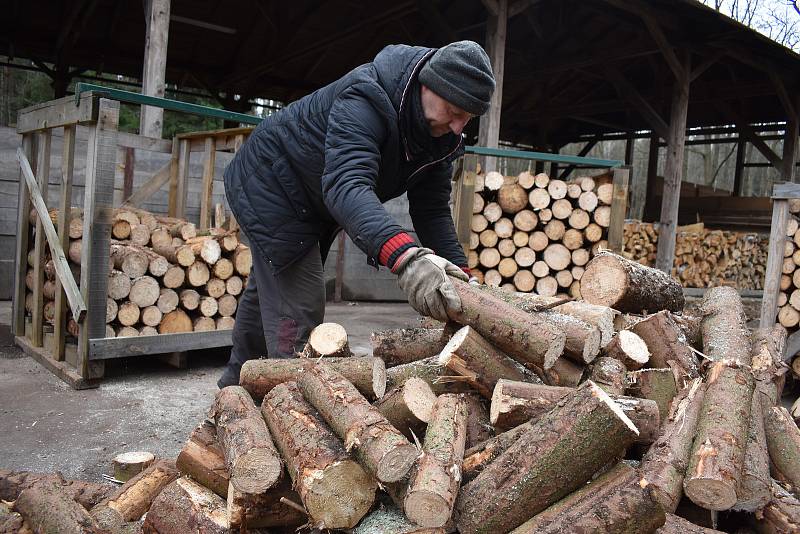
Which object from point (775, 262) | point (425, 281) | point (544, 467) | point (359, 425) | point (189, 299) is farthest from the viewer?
point (775, 262)

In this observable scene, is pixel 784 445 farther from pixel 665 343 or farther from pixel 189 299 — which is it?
pixel 189 299

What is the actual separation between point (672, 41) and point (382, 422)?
8605 mm

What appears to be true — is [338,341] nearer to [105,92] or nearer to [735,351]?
[735,351]

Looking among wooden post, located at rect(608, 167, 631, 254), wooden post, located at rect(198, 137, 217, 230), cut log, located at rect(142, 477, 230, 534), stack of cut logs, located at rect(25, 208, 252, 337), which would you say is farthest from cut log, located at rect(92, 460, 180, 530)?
wooden post, located at rect(608, 167, 631, 254)

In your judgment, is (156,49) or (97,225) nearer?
(97,225)

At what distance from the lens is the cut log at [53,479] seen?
232cm

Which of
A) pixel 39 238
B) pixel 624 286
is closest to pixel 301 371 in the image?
pixel 624 286

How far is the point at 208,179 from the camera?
5.61m

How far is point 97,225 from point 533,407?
10.2 ft

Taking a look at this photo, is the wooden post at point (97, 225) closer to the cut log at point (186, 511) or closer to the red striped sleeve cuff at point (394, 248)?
the cut log at point (186, 511)

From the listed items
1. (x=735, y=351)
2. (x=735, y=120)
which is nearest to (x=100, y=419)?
(x=735, y=351)

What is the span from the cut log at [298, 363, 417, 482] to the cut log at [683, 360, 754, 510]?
0.85m

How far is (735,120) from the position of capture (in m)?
12.3

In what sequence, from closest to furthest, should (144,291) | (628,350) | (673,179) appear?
1. (628,350)
2. (144,291)
3. (673,179)
